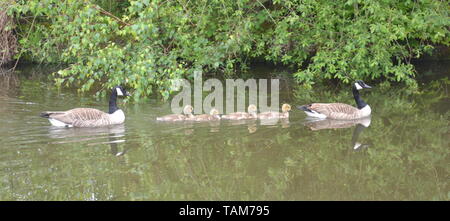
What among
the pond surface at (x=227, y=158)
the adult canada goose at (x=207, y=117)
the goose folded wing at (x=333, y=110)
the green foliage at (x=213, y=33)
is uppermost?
the green foliage at (x=213, y=33)

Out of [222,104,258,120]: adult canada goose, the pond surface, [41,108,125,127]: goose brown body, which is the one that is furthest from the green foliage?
[222,104,258,120]: adult canada goose

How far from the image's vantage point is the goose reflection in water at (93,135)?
1003 cm

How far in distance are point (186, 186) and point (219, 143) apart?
224cm

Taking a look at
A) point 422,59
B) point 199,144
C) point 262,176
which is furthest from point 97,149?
point 422,59

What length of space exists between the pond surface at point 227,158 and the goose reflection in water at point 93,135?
18 mm

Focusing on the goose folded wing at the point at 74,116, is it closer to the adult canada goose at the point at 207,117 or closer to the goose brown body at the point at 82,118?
the goose brown body at the point at 82,118

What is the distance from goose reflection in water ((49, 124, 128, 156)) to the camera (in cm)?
1003

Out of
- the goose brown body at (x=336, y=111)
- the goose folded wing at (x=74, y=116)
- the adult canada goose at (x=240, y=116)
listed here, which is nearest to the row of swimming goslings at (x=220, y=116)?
the adult canada goose at (x=240, y=116)

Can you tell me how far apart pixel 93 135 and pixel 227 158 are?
293 centimetres

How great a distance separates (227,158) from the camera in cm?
909

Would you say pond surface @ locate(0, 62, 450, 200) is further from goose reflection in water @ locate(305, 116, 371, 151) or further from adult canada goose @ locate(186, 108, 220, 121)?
adult canada goose @ locate(186, 108, 220, 121)

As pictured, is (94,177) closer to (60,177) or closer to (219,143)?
(60,177)

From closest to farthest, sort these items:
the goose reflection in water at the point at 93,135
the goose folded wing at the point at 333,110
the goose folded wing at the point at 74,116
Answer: the goose reflection in water at the point at 93,135, the goose folded wing at the point at 74,116, the goose folded wing at the point at 333,110

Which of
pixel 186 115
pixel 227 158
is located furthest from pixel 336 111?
pixel 227 158
